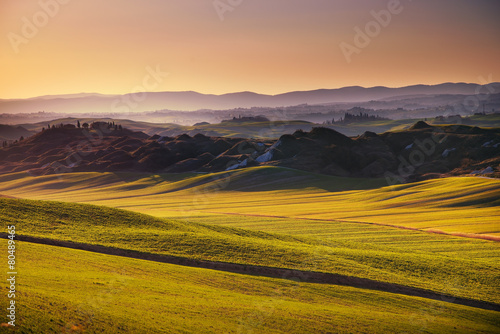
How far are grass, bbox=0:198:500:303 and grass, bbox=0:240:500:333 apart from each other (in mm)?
4441

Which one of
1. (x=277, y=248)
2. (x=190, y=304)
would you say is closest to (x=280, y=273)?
(x=277, y=248)

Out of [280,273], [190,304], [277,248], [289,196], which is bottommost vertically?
[289,196]

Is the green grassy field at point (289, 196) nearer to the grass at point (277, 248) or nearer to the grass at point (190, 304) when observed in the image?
the grass at point (277, 248)

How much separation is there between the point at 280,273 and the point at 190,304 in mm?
12524

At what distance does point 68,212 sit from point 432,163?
5706 inches

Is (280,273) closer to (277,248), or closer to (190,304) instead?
(277,248)

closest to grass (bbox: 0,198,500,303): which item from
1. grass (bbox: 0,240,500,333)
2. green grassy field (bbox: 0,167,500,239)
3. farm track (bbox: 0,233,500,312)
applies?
farm track (bbox: 0,233,500,312)

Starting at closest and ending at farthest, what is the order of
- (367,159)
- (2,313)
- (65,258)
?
(2,313), (65,258), (367,159)

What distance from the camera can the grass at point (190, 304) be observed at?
79.4 feet

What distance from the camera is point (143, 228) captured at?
53.3 metres

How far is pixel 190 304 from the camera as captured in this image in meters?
29.5

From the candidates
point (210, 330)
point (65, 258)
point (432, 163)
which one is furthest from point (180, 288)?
point (432, 163)

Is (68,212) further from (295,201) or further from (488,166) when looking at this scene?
(488,166)

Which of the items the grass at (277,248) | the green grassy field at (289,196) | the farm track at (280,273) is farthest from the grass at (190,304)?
the green grassy field at (289,196)
